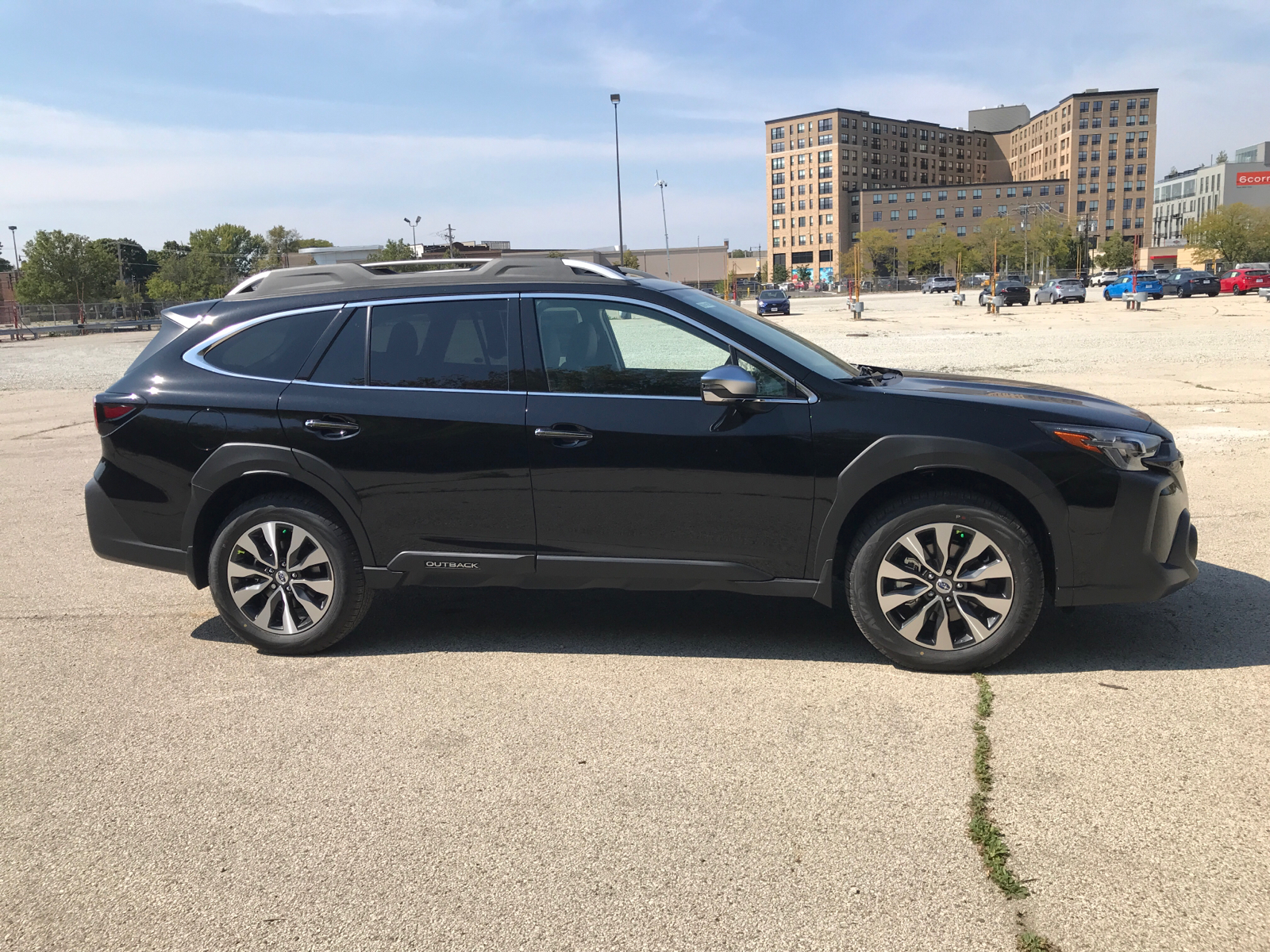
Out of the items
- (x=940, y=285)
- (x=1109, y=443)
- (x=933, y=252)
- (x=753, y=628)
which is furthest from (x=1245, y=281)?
(x=933, y=252)

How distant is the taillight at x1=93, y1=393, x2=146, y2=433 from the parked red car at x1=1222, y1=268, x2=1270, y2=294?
58.5 meters

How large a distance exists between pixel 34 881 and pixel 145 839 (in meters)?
0.31

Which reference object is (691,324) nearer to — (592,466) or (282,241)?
(592,466)

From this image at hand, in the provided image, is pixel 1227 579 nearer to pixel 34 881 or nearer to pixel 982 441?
pixel 982 441

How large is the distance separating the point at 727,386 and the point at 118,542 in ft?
10.0

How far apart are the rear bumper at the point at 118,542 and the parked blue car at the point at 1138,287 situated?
5115 cm

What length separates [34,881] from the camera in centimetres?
297

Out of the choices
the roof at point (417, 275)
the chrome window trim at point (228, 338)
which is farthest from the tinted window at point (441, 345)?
the chrome window trim at point (228, 338)

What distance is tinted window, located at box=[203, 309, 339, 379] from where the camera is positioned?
15.8 ft

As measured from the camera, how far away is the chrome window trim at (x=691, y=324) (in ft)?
14.2

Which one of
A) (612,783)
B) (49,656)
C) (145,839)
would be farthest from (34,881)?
(49,656)

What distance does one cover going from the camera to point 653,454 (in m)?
4.36

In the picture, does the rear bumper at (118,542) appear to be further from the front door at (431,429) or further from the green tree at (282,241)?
the green tree at (282,241)

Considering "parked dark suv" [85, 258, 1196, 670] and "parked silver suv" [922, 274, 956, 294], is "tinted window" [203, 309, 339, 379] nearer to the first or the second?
"parked dark suv" [85, 258, 1196, 670]
